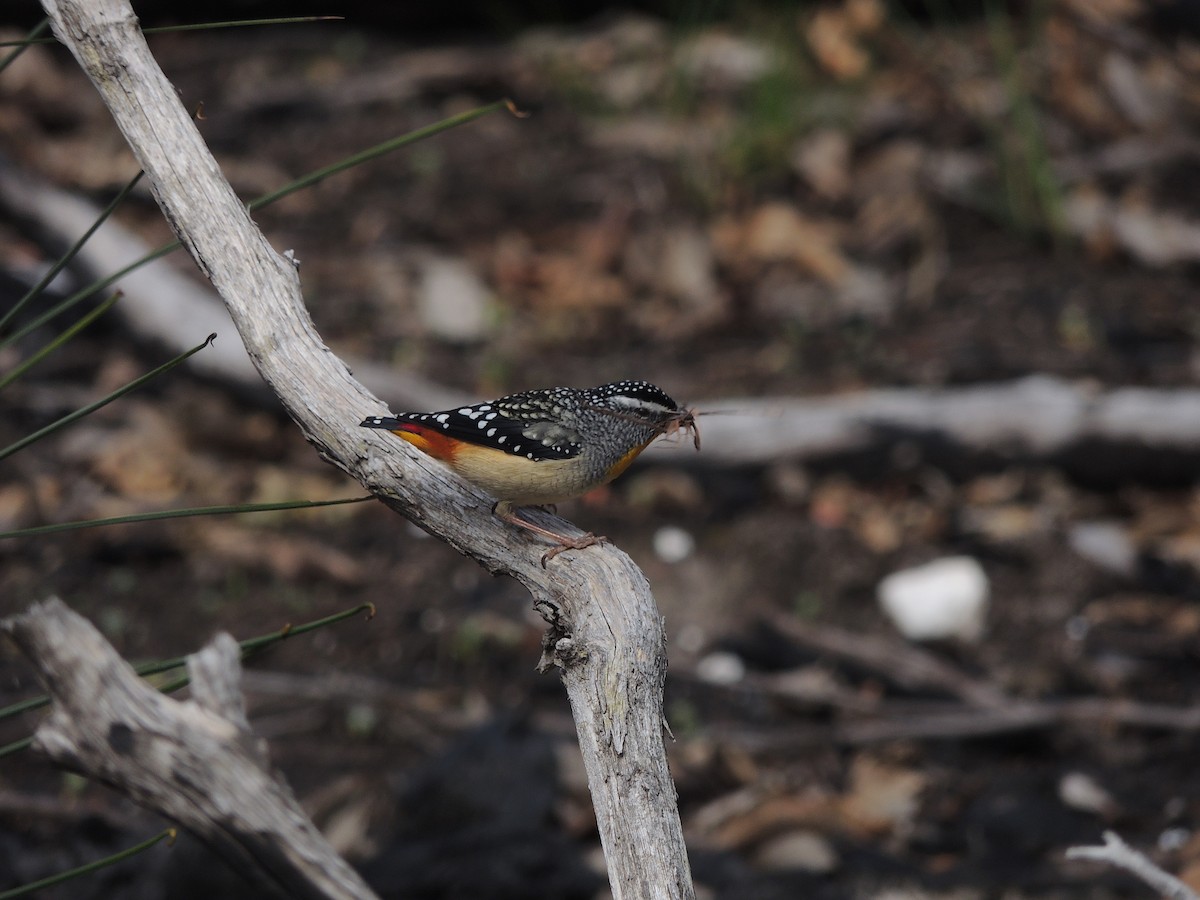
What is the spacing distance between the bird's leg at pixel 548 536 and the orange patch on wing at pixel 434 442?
7.3 inches

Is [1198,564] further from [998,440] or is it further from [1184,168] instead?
[1184,168]

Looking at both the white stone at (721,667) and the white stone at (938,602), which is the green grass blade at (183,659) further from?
the white stone at (938,602)

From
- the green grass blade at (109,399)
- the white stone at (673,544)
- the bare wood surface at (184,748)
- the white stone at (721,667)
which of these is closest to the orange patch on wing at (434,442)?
the green grass blade at (109,399)

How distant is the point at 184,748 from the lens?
2.30m

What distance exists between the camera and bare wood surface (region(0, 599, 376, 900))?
2238mm

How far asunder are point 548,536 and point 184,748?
0.91m

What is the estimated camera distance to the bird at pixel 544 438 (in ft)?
9.36

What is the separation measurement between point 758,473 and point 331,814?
110 inches

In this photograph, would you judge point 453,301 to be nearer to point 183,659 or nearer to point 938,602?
point 938,602

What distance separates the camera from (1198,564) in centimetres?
546

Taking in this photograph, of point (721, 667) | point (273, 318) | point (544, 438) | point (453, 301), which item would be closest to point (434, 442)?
point (544, 438)

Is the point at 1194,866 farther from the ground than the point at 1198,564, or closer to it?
closer to it

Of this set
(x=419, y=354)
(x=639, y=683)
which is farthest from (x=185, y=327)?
Result: (x=639, y=683)

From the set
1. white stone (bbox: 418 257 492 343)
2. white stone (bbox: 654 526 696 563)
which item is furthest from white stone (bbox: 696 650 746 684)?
white stone (bbox: 418 257 492 343)
